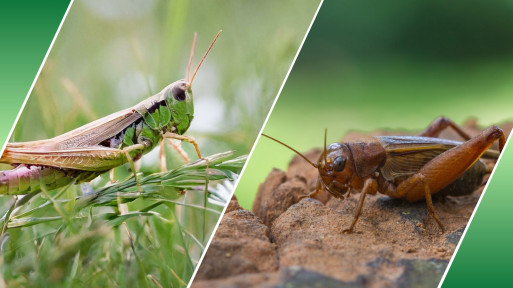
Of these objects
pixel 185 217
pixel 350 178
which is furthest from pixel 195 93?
pixel 350 178

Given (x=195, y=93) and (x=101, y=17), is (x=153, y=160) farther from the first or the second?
(x=101, y=17)

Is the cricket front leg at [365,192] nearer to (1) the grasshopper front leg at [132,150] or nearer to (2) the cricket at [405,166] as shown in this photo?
(2) the cricket at [405,166]

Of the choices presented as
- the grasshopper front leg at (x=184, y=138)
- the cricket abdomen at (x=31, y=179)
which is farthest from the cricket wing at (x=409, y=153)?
the cricket abdomen at (x=31, y=179)

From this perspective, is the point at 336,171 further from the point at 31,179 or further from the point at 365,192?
the point at 31,179

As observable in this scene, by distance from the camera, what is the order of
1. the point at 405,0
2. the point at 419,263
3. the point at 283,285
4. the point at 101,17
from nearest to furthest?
the point at 283,285 < the point at 419,263 < the point at 101,17 < the point at 405,0

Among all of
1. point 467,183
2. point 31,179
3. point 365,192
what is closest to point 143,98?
point 31,179

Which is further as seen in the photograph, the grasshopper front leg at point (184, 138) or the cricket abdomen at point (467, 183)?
the cricket abdomen at point (467, 183)

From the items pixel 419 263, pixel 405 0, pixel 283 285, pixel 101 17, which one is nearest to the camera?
pixel 283 285

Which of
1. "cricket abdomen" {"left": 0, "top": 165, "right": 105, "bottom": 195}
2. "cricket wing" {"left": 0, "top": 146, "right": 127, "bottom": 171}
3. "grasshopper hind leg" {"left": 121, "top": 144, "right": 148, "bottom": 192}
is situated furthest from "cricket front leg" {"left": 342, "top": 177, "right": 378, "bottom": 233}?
"cricket abdomen" {"left": 0, "top": 165, "right": 105, "bottom": 195}
